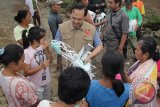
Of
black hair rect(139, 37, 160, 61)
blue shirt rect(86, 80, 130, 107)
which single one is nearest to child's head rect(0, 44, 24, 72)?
blue shirt rect(86, 80, 130, 107)

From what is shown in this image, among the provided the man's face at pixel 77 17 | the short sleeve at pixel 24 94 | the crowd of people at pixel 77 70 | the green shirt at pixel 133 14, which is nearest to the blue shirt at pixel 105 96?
the crowd of people at pixel 77 70

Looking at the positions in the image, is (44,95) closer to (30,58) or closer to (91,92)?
(30,58)

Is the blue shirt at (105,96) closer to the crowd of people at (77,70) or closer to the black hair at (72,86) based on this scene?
the crowd of people at (77,70)

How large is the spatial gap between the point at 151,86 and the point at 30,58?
1.67 m

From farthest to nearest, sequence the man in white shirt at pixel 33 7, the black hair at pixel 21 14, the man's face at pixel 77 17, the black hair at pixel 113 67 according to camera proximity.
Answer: the man in white shirt at pixel 33 7 → the black hair at pixel 21 14 → the man's face at pixel 77 17 → the black hair at pixel 113 67

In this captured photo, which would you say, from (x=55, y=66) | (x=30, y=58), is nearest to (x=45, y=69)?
(x=30, y=58)

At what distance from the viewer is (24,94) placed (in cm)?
284

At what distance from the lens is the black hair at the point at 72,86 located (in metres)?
2.24

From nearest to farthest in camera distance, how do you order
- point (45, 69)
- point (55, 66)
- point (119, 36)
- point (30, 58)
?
point (30, 58) < point (45, 69) < point (119, 36) < point (55, 66)

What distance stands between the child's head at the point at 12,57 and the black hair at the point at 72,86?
0.83 meters

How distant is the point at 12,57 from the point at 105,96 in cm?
100

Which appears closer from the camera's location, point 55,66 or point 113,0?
point 113,0

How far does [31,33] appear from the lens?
378 centimetres

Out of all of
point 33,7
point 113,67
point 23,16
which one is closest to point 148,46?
point 113,67
